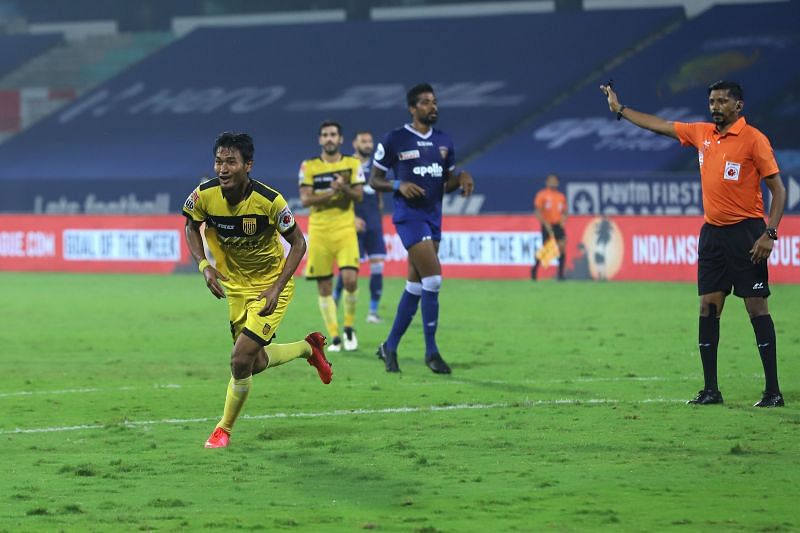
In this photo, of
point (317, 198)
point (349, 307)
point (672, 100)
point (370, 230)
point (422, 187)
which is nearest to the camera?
point (422, 187)

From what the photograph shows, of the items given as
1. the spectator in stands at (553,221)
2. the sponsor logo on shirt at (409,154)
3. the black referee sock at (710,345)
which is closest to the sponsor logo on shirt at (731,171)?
the black referee sock at (710,345)

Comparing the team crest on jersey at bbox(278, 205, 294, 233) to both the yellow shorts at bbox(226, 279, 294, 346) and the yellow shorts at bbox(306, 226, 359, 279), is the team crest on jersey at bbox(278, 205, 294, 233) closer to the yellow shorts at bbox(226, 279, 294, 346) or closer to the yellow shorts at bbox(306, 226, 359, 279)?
the yellow shorts at bbox(226, 279, 294, 346)

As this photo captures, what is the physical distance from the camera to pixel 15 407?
11602 millimetres

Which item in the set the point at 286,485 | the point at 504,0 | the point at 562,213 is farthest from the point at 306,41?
the point at 286,485

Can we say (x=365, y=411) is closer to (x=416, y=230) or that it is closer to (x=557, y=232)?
(x=416, y=230)

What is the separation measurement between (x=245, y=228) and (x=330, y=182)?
6.35 metres

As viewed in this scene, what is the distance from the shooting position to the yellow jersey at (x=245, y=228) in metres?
9.70

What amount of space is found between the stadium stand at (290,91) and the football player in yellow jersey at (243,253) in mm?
29629

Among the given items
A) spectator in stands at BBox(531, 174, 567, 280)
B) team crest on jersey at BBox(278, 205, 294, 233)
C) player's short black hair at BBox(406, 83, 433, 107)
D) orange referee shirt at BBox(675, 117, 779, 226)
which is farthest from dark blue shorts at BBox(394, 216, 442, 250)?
spectator in stands at BBox(531, 174, 567, 280)

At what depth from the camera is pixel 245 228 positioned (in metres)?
9.75

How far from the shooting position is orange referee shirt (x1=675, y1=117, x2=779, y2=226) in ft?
35.1

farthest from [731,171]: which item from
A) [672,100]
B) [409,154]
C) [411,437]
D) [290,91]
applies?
[290,91]

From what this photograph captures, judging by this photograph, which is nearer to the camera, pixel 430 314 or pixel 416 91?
pixel 416 91

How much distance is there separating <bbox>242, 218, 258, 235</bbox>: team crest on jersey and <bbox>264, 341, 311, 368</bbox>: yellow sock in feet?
2.93
